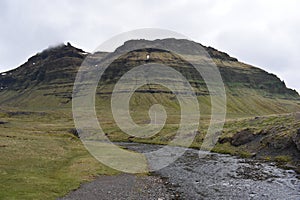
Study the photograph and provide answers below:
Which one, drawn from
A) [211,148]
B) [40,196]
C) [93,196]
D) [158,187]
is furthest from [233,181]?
[211,148]

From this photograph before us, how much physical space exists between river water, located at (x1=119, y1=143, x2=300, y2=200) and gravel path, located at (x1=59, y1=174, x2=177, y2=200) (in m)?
2.39

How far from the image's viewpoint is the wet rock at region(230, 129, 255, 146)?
90875 millimetres

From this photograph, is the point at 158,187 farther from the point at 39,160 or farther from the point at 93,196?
the point at 39,160

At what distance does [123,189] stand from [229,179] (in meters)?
19.4

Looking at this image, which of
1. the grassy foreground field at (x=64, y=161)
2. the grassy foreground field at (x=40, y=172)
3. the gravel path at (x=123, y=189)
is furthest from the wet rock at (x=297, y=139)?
the grassy foreground field at (x=40, y=172)

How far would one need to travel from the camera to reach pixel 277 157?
2842 inches

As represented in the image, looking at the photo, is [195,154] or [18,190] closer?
[18,190]

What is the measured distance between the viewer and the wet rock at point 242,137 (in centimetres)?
9088

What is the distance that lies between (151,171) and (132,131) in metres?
95.5

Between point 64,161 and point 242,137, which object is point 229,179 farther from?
point 242,137

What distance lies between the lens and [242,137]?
92688 mm

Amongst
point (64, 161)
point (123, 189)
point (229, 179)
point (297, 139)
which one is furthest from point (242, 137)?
point (123, 189)

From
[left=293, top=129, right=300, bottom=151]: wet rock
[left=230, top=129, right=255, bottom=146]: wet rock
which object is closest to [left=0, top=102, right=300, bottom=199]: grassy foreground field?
[left=230, top=129, right=255, bottom=146]: wet rock

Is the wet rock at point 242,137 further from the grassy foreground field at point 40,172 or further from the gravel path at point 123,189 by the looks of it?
the gravel path at point 123,189
